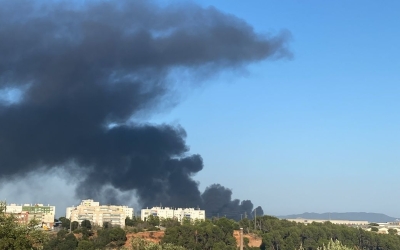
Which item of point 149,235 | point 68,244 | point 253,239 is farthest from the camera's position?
point 253,239

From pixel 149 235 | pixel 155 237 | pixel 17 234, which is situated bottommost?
pixel 17 234

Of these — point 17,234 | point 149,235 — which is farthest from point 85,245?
point 17,234

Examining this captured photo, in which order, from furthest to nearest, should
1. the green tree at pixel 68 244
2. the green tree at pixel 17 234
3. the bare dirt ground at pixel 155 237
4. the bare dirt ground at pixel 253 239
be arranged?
the bare dirt ground at pixel 253 239 < the bare dirt ground at pixel 155 237 < the green tree at pixel 68 244 < the green tree at pixel 17 234

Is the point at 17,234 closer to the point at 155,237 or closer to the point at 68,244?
the point at 68,244

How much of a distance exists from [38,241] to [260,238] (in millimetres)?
107624

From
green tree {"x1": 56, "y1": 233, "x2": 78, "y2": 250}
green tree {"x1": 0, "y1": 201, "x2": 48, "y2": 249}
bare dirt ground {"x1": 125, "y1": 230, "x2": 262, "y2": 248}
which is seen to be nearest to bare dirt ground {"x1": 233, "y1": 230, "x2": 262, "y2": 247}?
bare dirt ground {"x1": 125, "y1": 230, "x2": 262, "y2": 248}

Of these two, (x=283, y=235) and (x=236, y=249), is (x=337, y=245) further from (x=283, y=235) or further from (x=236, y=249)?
(x=283, y=235)

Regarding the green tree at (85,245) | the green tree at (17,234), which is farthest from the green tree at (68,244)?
the green tree at (17,234)

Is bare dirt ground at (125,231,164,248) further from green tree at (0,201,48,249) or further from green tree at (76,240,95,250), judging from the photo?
green tree at (0,201,48,249)

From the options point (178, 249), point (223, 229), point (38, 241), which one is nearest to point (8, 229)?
point (38, 241)

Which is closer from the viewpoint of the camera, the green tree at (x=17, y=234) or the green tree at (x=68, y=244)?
the green tree at (x=17, y=234)

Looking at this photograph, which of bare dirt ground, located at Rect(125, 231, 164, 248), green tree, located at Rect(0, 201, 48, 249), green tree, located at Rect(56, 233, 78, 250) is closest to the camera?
green tree, located at Rect(0, 201, 48, 249)

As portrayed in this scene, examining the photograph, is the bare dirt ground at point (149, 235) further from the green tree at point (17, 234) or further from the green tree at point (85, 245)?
the green tree at point (17, 234)

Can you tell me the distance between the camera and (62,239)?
373 ft
